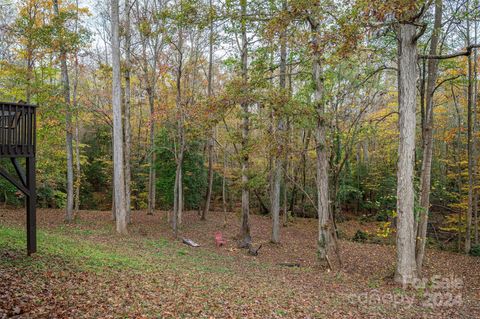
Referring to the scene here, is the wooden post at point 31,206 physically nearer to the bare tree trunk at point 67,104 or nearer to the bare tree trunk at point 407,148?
the bare tree trunk at point 67,104

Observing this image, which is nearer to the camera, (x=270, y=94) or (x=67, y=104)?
(x=270, y=94)

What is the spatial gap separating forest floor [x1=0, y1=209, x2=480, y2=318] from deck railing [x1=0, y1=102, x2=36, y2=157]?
224 centimetres

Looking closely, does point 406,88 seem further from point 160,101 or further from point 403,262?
point 160,101

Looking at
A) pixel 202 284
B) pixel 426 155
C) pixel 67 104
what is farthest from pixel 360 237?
pixel 67 104

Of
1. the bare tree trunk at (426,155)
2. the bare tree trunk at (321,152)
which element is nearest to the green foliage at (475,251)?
the bare tree trunk at (426,155)

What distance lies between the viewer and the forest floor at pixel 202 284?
16.7 feet

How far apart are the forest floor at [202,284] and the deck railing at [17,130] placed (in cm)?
224

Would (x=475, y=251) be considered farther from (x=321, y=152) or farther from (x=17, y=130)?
(x=17, y=130)

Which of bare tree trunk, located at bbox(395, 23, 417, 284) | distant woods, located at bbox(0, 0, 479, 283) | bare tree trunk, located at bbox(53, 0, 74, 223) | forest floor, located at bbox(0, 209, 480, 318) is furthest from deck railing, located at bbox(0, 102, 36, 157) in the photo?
bare tree trunk, located at bbox(395, 23, 417, 284)

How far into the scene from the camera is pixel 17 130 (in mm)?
6887

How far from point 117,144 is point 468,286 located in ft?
43.7

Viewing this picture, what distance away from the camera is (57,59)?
47.1 ft

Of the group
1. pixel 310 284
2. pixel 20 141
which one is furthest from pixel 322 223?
pixel 20 141

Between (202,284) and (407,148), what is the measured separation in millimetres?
6078
